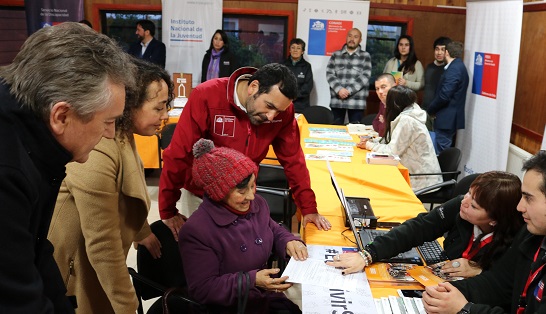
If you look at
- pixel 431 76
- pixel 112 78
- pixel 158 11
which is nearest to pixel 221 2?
pixel 158 11

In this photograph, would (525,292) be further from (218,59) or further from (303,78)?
(218,59)

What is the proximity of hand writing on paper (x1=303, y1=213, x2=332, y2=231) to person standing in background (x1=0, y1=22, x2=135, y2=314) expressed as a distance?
63.1 inches

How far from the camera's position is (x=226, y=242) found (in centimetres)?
196

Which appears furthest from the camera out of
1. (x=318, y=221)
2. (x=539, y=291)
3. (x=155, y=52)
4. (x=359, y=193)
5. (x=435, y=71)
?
(x=155, y=52)

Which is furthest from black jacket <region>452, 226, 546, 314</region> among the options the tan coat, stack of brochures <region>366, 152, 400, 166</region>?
stack of brochures <region>366, 152, 400, 166</region>

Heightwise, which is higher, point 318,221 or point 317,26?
point 317,26

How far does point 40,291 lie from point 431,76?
5.90 metres

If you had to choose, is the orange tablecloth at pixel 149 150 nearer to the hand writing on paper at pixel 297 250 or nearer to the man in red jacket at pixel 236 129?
the man in red jacket at pixel 236 129

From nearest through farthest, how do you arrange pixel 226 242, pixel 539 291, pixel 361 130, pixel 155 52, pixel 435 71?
pixel 539 291
pixel 226 242
pixel 361 130
pixel 435 71
pixel 155 52

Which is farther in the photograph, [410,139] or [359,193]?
[410,139]

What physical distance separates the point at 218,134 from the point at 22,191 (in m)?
1.66

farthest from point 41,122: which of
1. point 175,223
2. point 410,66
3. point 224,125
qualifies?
point 410,66

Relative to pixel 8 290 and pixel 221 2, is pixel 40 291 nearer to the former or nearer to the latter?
pixel 8 290

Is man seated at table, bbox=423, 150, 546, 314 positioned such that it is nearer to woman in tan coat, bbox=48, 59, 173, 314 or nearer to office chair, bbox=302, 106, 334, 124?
woman in tan coat, bbox=48, 59, 173, 314
